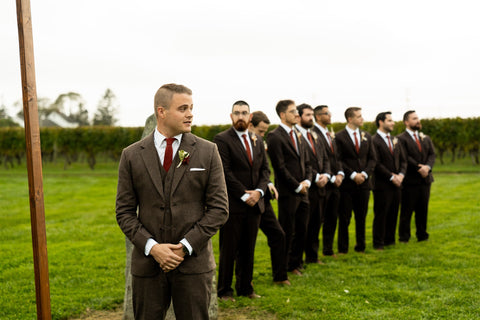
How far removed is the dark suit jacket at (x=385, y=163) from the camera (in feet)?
33.1

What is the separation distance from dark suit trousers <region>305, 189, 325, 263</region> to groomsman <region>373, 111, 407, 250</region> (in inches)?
73.4

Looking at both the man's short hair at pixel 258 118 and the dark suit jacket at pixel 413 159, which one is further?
the dark suit jacket at pixel 413 159

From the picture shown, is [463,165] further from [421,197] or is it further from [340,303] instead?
[340,303]

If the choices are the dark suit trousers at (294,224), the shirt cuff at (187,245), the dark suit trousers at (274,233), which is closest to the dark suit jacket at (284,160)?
the dark suit trousers at (294,224)

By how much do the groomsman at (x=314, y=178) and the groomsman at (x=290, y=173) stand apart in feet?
1.83

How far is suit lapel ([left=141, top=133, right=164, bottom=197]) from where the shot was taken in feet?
12.4

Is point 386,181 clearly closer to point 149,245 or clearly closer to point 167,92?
point 167,92

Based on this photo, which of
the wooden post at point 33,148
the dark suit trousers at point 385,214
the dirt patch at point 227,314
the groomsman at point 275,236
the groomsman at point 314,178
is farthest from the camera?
the dark suit trousers at point 385,214

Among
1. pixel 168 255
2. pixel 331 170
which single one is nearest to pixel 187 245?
pixel 168 255

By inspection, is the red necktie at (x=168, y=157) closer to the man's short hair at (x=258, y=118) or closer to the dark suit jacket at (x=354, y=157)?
the man's short hair at (x=258, y=118)

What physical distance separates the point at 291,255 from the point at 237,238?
1.76 metres

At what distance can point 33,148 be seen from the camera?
13.6 ft

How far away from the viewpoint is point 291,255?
8.15 meters

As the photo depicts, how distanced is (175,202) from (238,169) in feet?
10.4
